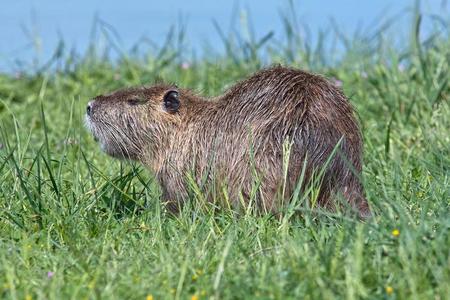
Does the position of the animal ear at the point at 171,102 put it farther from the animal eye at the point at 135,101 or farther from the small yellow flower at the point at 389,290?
the small yellow flower at the point at 389,290

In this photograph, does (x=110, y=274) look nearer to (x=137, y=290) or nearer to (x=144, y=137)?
(x=137, y=290)

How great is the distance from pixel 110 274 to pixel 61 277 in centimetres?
15

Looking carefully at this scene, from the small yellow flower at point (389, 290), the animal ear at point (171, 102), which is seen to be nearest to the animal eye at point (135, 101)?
the animal ear at point (171, 102)

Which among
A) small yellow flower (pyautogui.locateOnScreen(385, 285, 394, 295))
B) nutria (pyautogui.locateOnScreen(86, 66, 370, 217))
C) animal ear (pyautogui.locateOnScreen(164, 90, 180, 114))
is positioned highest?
animal ear (pyautogui.locateOnScreen(164, 90, 180, 114))

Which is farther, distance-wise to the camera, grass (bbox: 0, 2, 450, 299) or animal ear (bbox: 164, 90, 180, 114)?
animal ear (bbox: 164, 90, 180, 114)

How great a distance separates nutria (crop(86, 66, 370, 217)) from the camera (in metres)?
4.26

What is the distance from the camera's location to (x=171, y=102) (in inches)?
193

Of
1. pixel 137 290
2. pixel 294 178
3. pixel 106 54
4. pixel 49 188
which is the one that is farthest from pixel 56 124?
pixel 137 290

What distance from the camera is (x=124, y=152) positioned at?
4953 mm

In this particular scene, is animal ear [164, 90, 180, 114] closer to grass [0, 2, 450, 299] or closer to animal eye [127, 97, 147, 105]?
animal eye [127, 97, 147, 105]

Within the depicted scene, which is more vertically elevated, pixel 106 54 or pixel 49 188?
pixel 106 54

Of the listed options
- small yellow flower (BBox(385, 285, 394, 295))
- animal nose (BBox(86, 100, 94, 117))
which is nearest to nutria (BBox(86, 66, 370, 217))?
animal nose (BBox(86, 100, 94, 117))

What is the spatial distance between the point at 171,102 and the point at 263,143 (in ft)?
2.47

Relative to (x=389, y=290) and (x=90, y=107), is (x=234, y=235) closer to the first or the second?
(x=389, y=290)
